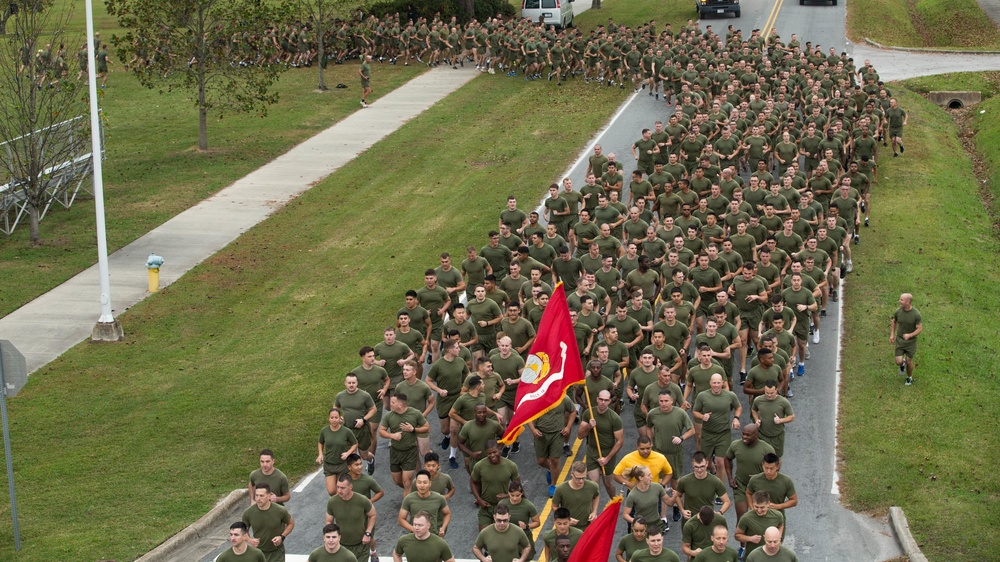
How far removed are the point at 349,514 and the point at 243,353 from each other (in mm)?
9673

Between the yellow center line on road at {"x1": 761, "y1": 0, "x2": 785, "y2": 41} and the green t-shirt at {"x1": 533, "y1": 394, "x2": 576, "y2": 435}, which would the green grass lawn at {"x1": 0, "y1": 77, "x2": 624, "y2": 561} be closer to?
the green t-shirt at {"x1": 533, "y1": 394, "x2": 576, "y2": 435}

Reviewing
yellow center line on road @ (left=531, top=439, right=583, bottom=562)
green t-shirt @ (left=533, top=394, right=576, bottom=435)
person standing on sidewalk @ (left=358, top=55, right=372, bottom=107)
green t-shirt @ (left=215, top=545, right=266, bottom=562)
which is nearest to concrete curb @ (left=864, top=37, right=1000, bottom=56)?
person standing on sidewalk @ (left=358, top=55, right=372, bottom=107)

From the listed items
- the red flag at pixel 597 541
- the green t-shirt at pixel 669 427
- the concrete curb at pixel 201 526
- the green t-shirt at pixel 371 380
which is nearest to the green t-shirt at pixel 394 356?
the green t-shirt at pixel 371 380

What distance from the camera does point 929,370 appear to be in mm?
21562

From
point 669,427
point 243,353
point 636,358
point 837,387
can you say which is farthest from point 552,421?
point 243,353

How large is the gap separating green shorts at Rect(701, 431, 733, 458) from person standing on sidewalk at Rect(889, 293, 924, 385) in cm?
549

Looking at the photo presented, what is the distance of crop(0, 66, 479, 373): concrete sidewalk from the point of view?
25.2 m

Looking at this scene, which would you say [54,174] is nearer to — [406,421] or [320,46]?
[320,46]

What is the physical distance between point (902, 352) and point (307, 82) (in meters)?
30.6

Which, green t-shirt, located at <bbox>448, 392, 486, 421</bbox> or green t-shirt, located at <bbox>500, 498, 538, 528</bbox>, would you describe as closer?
green t-shirt, located at <bbox>500, 498, 538, 528</bbox>

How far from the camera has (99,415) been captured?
2111cm

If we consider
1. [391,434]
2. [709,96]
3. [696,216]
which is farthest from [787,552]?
[709,96]

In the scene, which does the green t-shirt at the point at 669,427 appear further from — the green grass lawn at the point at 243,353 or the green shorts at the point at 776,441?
the green grass lawn at the point at 243,353

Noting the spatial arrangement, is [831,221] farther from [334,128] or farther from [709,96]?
[334,128]
